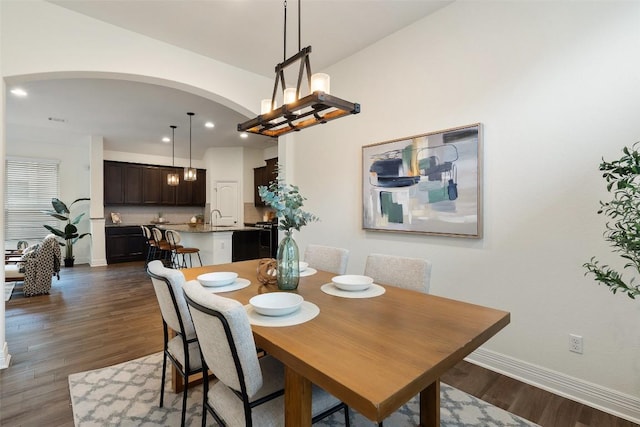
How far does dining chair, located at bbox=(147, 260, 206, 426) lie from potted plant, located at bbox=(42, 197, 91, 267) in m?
6.54

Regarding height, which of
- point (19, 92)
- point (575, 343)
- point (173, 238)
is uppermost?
point (19, 92)

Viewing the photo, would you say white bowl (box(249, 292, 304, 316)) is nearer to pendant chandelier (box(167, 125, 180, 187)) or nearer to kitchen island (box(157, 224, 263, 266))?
kitchen island (box(157, 224, 263, 266))

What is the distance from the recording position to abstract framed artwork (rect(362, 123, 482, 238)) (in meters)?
2.48

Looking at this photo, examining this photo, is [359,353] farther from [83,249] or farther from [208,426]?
[83,249]

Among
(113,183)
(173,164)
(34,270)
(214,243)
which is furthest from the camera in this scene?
(173,164)

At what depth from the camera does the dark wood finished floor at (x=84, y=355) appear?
75.6 inches

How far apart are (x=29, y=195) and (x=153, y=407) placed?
285 inches

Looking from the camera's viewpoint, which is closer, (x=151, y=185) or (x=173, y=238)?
(x=173, y=238)

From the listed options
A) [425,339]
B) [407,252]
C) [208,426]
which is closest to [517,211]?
[407,252]

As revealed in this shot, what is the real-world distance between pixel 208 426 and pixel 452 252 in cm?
218

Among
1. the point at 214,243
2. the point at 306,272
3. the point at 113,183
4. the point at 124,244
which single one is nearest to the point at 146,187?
the point at 113,183

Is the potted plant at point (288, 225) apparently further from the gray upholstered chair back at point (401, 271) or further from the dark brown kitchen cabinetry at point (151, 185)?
the dark brown kitchen cabinetry at point (151, 185)

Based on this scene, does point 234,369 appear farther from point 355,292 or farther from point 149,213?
point 149,213

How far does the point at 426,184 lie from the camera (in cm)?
A: 272
